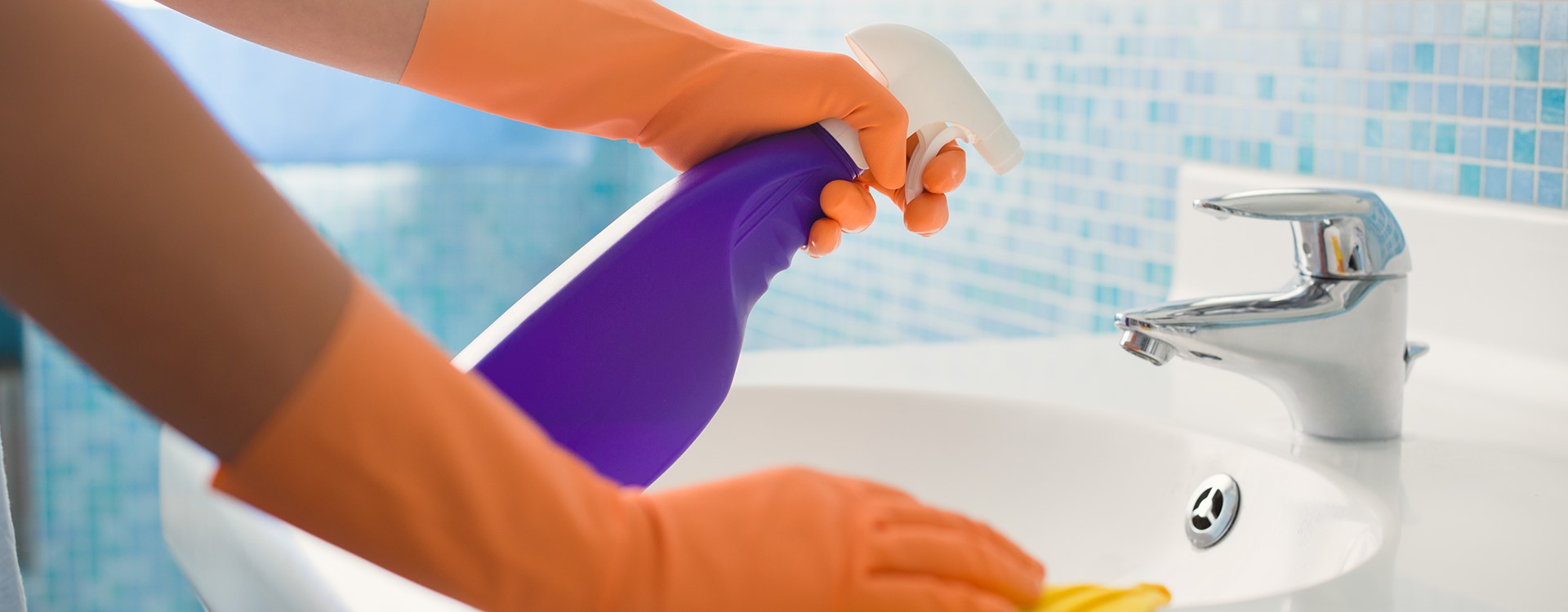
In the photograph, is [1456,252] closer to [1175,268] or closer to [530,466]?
[1175,268]

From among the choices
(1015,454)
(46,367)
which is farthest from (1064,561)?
(46,367)

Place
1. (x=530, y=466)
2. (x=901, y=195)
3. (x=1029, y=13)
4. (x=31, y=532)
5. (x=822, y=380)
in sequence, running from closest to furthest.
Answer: (x=530, y=466), (x=901, y=195), (x=822, y=380), (x=1029, y=13), (x=31, y=532)

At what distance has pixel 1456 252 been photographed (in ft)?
2.13

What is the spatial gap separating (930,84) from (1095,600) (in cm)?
29

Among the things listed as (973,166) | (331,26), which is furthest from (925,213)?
(973,166)

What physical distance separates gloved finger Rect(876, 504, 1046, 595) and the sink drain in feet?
0.96

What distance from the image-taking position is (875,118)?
520mm

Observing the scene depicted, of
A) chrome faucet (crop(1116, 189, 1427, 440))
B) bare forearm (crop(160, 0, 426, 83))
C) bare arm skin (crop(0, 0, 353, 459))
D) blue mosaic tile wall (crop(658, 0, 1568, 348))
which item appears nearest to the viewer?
bare arm skin (crop(0, 0, 353, 459))

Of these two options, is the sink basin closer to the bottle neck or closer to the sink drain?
the sink drain

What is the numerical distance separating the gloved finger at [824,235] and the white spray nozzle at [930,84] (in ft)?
0.21

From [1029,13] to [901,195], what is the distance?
51 centimetres

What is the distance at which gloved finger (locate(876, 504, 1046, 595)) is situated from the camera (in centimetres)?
28

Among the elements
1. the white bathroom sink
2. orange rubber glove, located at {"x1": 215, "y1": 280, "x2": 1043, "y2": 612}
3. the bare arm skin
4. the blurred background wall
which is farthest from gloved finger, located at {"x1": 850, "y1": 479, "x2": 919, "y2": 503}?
the blurred background wall

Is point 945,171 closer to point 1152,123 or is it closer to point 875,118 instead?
point 875,118
